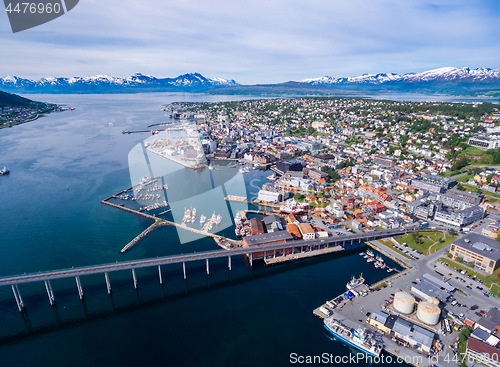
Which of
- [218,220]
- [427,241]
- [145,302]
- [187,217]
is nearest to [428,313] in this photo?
[427,241]

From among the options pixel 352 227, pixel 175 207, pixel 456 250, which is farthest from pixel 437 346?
pixel 175 207

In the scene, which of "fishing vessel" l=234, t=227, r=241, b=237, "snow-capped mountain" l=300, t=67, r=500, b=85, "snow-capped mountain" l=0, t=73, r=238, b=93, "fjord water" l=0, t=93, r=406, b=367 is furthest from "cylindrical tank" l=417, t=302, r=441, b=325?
"snow-capped mountain" l=0, t=73, r=238, b=93

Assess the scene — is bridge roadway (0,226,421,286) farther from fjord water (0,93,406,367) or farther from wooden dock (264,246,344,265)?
fjord water (0,93,406,367)

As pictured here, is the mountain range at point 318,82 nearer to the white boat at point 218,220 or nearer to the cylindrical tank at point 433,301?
the white boat at point 218,220

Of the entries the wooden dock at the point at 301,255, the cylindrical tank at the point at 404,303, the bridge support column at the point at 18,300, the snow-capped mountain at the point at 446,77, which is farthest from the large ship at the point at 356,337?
the snow-capped mountain at the point at 446,77

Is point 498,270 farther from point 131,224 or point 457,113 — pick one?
point 457,113

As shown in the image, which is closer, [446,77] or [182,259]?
[182,259]

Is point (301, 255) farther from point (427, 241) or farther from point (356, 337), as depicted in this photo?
point (427, 241)
